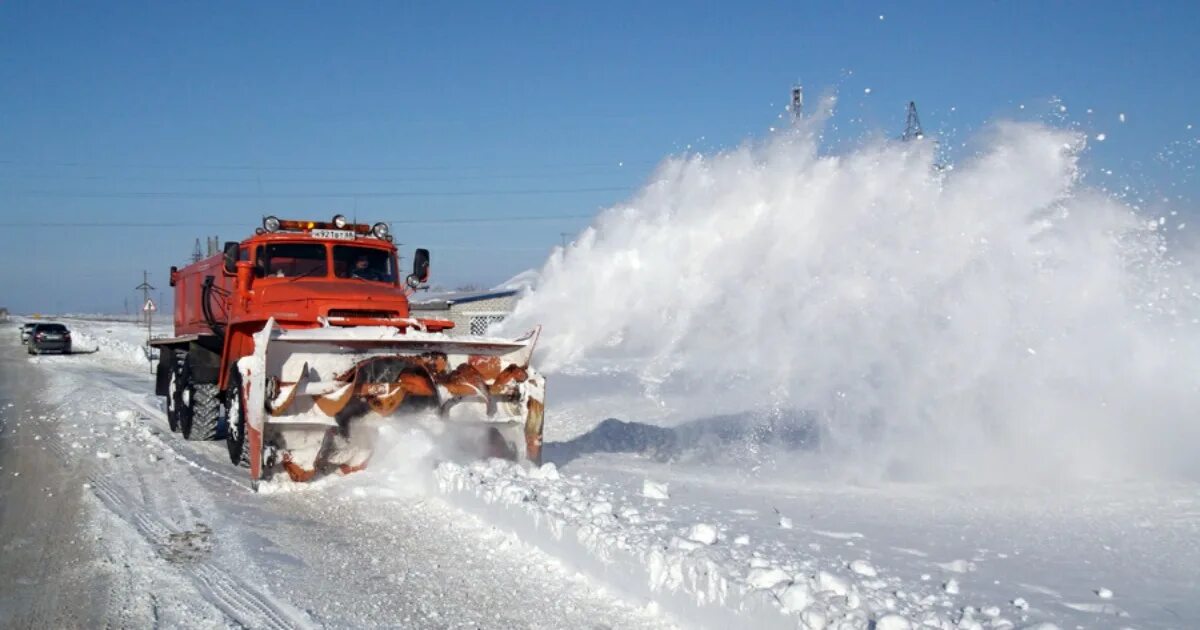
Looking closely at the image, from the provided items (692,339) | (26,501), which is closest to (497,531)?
(26,501)

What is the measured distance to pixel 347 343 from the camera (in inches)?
347

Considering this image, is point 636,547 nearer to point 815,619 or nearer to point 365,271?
point 815,619

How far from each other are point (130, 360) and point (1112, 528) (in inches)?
1395

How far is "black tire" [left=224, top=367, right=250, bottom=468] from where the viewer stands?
32.0 feet

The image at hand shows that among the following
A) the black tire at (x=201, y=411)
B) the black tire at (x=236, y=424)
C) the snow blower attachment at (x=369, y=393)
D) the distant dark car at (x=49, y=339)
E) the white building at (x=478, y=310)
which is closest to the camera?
the snow blower attachment at (x=369, y=393)

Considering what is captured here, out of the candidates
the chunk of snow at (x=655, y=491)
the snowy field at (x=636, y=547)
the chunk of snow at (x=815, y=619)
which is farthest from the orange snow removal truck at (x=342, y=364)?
the chunk of snow at (x=815, y=619)

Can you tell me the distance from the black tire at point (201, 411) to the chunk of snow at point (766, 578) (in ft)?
30.7

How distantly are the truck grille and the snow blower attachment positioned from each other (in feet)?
3.89

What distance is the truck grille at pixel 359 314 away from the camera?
10.4m

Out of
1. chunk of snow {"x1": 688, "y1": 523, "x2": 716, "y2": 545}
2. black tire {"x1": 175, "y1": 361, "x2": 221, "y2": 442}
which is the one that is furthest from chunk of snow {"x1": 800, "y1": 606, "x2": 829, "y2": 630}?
black tire {"x1": 175, "y1": 361, "x2": 221, "y2": 442}

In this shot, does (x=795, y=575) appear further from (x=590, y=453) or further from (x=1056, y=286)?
(x=590, y=453)

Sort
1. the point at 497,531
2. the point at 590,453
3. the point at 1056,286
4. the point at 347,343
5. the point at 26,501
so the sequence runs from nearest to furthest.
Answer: the point at 497,531 < the point at 26,501 < the point at 347,343 < the point at 1056,286 < the point at 590,453

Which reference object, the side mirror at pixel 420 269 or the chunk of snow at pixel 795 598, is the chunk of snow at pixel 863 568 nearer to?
the chunk of snow at pixel 795 598

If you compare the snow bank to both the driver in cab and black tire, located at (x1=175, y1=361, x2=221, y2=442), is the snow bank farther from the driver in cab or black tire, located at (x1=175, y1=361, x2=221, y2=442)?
black tire, located at (x1=175, y1=361, x2=221, y2=442)
